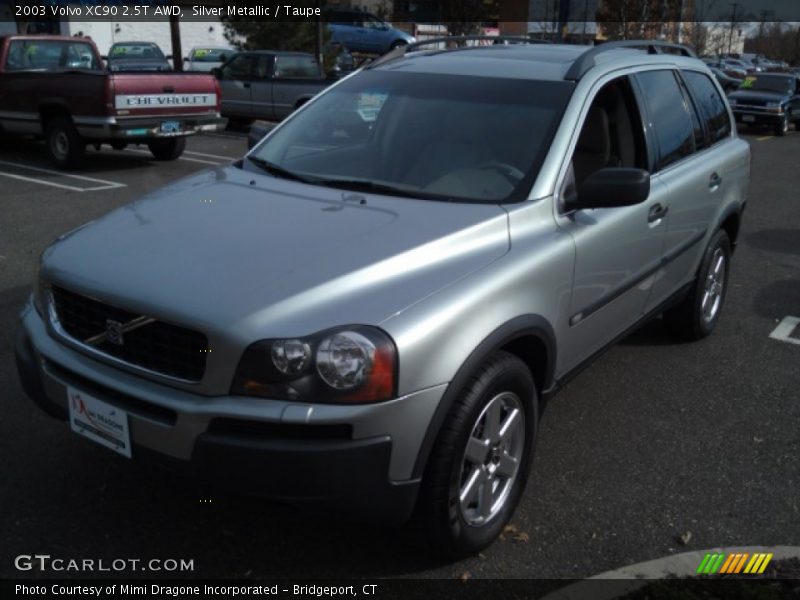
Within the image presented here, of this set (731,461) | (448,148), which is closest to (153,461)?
(448,148)

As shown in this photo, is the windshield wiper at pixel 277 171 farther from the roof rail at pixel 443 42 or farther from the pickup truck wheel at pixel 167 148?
the pickup truck wheel at pixel 167 148

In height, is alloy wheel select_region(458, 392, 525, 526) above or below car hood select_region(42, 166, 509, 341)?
below

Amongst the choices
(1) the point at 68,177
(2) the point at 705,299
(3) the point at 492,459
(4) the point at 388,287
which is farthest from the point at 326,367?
(1) the point at 68,177

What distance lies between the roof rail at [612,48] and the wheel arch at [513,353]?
4.39ft

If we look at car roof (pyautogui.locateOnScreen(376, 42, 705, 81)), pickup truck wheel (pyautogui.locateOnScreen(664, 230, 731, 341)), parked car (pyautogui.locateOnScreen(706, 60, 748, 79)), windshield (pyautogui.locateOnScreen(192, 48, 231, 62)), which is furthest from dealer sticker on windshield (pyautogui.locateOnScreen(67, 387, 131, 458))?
parked car (pyautogui.locateOnScreen(706, 60, 748, 79))

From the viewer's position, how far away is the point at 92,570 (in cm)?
300

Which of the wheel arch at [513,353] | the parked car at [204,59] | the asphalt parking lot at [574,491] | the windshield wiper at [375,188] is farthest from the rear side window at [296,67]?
the wheel arch at [513,353]

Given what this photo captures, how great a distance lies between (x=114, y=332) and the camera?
2869mm

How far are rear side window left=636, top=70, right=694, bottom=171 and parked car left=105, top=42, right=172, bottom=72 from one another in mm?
21427

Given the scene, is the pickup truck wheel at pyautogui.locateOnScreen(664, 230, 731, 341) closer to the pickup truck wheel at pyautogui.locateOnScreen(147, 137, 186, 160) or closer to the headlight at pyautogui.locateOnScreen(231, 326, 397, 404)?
the headlight at pyautogui.locateOnScreen(231, 326, 397, 404)

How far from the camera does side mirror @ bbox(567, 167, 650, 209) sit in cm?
348

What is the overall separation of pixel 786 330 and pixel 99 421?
4833 millimetres

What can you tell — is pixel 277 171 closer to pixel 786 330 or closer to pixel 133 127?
pixel 786 330

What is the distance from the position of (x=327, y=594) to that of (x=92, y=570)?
33.4 inches
